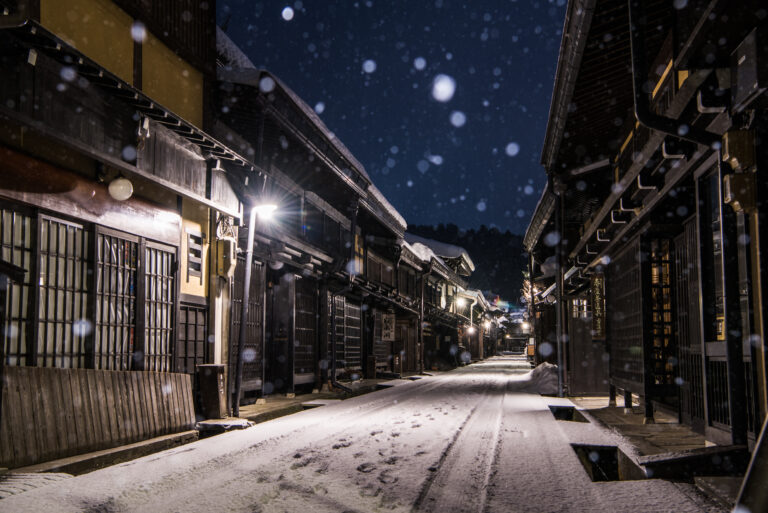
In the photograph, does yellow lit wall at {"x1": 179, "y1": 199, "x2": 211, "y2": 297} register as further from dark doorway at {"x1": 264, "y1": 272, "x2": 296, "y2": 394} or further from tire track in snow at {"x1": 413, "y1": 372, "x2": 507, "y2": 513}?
tire track in snow at {"x1": 413, "y1": 372, "x2": 507, "y2": 513}

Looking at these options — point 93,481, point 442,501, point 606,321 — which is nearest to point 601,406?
point 606,321

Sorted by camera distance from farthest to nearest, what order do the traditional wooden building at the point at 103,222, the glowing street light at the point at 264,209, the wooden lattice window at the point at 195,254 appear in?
the glowing street light at the point at 264,209
the wooden lattice window at the point at 195,254
the traditional wooden building at the point at 103,222

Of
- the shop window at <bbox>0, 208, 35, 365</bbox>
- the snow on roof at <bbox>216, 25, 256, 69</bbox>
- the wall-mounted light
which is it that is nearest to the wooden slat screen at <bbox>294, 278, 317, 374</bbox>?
the snow on roof at <bbox>216, 25, 256, 69</bbox>

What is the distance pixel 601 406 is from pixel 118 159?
12108mm

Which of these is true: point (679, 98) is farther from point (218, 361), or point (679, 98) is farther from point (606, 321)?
point (218, 361)

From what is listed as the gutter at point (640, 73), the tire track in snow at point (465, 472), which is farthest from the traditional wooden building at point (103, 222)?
the gutter at point (640, 73)

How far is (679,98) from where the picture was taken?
6703mm

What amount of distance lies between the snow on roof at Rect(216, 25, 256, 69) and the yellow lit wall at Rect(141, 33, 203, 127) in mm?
4963

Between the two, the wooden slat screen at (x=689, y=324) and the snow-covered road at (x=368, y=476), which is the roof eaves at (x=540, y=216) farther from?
the snow-covered road at (x=368, y=476)

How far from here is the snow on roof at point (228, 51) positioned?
17.6 meters

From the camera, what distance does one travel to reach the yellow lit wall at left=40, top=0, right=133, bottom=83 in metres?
8.85

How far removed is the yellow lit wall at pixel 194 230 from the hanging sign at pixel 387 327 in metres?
15.8

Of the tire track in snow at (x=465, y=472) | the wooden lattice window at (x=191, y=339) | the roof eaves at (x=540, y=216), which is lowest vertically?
the tire track in snow at (x=465, y=472)

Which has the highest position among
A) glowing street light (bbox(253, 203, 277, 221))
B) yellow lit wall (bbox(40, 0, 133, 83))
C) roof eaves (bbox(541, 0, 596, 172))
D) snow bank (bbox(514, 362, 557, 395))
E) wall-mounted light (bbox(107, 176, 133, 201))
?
yellow lit wall (bbox(40, 0, 133, 83))
